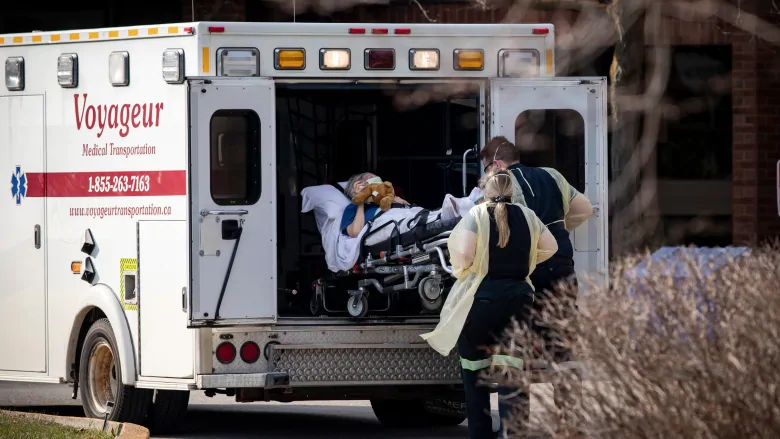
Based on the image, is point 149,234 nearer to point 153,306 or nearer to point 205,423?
point 153,306

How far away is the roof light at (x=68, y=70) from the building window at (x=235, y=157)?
1376 mm

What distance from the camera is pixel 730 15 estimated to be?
622 inches

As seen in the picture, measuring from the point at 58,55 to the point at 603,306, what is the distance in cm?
515

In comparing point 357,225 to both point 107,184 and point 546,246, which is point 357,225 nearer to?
point 107,184

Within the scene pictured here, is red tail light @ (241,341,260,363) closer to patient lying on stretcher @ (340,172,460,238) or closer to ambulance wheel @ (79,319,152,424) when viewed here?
ambulance wheel @ (79,319,152,424)

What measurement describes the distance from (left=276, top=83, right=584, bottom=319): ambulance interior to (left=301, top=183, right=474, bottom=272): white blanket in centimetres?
54

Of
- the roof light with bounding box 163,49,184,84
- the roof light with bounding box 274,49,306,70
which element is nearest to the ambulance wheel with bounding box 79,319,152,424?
the roof light with bounding box 163,49,184,84

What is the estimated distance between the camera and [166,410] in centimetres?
970

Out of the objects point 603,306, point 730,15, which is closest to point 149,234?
point 603,306

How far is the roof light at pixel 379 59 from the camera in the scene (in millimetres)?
9039

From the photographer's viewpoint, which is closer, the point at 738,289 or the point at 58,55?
the point at 738,289

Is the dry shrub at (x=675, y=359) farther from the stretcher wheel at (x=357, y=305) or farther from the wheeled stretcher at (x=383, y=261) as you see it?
the stretcher wheel at (x=357, y=305)

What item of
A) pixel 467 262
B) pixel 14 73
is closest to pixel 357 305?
pixel 467 262

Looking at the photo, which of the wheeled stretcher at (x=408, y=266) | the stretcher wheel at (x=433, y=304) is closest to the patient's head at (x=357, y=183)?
the wheeled stretcher at (x=408, y=266)
